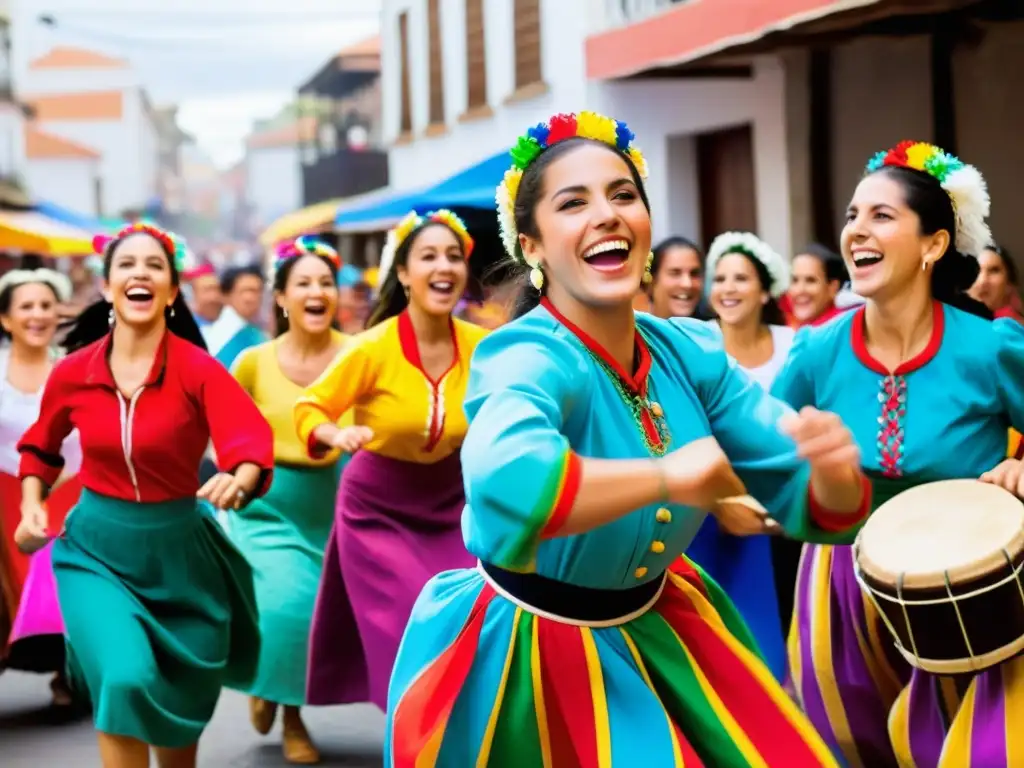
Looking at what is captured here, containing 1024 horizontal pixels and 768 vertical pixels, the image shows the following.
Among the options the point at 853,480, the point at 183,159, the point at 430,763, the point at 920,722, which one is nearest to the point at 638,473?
the point at 853,480

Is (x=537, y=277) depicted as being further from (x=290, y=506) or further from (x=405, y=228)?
(x=290, y=506)

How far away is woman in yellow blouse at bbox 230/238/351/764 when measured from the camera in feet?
24.6

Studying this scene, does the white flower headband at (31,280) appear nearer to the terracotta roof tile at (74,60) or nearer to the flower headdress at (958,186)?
the flower headdress at (958,186)

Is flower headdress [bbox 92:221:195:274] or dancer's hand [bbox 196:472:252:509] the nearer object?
dancer's hand [bbox 196:472:252:509]

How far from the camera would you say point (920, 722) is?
5125mm

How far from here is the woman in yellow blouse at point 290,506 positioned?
24.6ft

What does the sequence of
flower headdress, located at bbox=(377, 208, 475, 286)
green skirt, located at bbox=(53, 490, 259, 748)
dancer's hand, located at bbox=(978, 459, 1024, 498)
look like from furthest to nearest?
flower headdress, located at bbox=(377, 208, 475, 286)
green skirt, located at bbox=(53, 490, 259, 748)
dancer's hand, located at bbox=(978, 459, 1024, 498)

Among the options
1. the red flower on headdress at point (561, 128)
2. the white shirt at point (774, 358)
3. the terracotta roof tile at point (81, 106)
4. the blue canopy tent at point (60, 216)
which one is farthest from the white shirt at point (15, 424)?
the terracotta roof tile at point (81, 106)

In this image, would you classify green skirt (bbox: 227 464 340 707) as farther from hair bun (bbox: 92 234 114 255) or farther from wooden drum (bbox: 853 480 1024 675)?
wooden drum (bbox: 853 480 1024 675)

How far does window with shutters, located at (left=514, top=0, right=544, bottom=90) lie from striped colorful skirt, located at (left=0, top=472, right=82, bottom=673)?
11.0 metres

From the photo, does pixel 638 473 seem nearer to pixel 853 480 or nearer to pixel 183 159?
pixel 853 480

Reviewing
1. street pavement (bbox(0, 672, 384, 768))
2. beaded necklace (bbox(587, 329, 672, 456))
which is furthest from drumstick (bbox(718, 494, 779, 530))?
street pavement (bbox(0, 672, 384, 768))

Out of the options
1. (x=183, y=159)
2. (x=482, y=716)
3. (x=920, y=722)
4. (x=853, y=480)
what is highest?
(x=183, y=159)

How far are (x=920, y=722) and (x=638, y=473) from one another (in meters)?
2.28
